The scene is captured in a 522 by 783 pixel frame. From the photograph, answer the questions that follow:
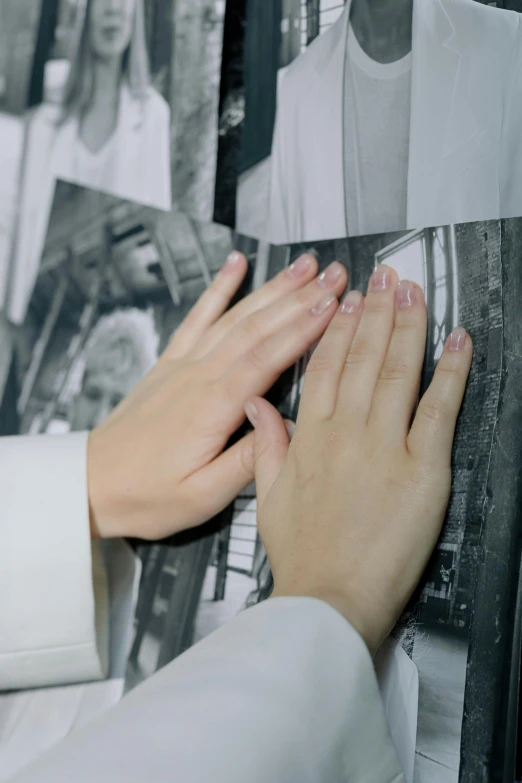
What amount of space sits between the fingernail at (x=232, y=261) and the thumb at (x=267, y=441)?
0.18 m

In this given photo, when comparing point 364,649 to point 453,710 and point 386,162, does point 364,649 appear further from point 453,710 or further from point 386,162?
point 386,162

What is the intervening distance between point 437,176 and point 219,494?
1.21 ft

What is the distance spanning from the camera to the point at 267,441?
2.09ft

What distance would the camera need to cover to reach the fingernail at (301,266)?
0.70m

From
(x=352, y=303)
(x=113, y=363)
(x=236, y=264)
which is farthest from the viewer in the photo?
(x=113, y=363)

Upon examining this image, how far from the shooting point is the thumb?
2.06ft

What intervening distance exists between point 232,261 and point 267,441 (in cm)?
24

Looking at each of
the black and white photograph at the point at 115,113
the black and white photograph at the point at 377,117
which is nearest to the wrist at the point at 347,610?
the black and white photograph at the point at 377,117

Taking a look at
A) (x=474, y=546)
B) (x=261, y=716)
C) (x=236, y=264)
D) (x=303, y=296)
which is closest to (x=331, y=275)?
(x=303, y=296)

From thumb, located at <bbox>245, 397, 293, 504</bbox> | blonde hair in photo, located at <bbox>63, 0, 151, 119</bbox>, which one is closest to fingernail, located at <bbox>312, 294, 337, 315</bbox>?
thumb, located at <bbox>245, 397, 293, 504</bbox>

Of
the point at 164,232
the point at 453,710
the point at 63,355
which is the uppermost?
the point at 164,232

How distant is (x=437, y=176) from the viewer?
2.03 ft

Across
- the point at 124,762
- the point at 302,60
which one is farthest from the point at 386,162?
the point at 124,762

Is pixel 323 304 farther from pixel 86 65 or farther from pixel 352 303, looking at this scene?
pixel 86 65
